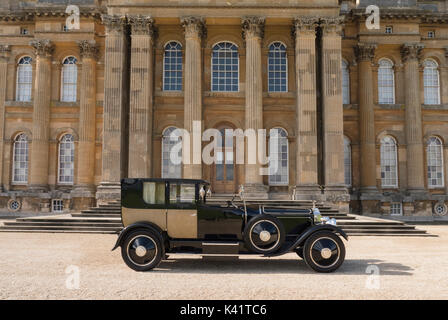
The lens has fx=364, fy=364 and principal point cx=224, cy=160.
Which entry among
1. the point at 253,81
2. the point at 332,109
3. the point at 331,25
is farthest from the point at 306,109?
the point at 331,25

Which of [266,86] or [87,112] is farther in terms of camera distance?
[87,112]

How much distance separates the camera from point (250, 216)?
7.27 meters

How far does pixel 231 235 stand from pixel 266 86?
14.8m

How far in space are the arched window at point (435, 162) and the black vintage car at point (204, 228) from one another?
19891 millimetres

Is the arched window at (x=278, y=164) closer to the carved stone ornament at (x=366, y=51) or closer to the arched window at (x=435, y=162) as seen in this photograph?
the carved stone ornament at (x=366, y=51)

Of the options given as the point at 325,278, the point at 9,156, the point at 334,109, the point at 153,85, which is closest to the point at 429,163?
the point at 334,109

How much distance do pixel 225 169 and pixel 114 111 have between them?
6.69 metres

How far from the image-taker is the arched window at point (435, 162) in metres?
23.6

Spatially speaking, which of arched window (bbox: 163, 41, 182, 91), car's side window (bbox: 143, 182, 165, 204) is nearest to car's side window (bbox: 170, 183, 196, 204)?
car's side window (bbox: 143, 182, 165, 204)

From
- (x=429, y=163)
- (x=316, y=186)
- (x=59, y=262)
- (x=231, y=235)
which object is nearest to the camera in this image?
(x=231, y=235)

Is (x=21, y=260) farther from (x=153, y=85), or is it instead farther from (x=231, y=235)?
(x=153, y=85)

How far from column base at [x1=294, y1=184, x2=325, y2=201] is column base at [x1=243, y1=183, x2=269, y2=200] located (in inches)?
61.3

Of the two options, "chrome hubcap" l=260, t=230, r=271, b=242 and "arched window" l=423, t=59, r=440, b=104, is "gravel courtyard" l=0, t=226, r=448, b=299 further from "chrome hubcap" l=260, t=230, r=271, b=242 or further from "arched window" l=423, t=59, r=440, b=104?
"arched window" l=423, t=59, r=440, b=104

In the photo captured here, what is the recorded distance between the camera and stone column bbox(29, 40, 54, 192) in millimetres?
22312
